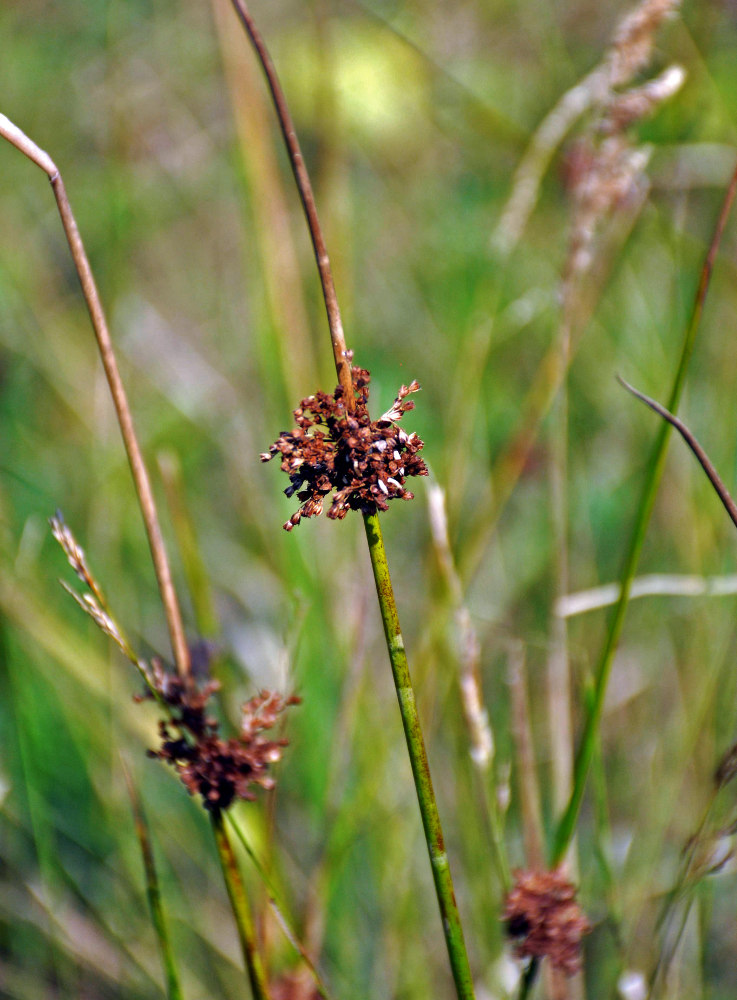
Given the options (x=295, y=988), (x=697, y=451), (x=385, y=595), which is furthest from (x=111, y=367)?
(x=295, y=988)

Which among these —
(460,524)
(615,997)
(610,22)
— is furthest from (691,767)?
(610,22)

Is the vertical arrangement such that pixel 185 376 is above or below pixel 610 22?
below

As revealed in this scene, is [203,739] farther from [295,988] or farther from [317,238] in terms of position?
[295,988]

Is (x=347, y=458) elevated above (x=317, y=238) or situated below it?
below

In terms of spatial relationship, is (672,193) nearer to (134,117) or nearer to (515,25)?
(515,25)

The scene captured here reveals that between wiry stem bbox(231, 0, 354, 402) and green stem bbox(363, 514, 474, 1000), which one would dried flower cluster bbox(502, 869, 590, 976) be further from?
wiry stem bbox(231, 0, 354, 402)

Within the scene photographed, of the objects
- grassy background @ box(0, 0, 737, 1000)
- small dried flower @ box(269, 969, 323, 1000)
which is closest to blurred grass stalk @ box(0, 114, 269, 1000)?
grassy background @ box(0, 0, 737, 1000)

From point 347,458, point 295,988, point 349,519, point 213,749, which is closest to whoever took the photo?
point 347,458
